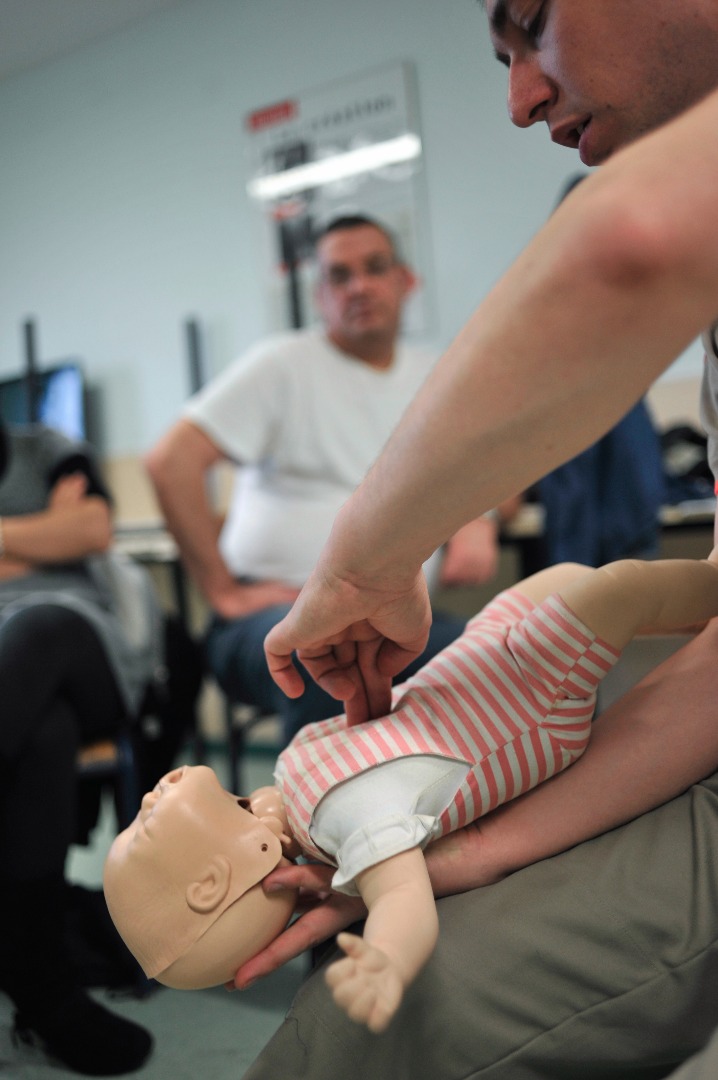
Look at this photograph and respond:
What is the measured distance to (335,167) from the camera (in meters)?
2.64

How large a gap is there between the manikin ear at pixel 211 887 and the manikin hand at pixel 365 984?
0.61 ft

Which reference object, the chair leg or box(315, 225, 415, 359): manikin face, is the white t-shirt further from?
the chair leg

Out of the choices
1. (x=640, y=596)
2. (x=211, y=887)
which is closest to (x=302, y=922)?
(x=211, y=887)

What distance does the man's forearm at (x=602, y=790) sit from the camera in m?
0.56

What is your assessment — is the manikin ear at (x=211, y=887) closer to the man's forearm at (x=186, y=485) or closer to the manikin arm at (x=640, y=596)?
the manikin arm at (x=640, y=596)

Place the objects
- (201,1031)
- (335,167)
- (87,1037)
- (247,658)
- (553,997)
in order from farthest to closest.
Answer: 1. (335,167)
2. (247,658)
3. (87,1037)
4. (201,1031)
5. (553,997)

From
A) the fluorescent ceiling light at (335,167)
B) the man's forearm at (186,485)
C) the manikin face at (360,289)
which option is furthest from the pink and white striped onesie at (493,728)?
the fluorescent ceiling light at (335,167)

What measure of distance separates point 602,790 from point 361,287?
1.43m

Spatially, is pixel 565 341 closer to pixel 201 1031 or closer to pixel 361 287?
pixel 201 1031

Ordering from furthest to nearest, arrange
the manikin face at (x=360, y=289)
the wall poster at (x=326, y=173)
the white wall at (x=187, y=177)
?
the wall poster at (x=326, y=173)
the manikin face at (x=360, y=289)
the white wall at (x=187, y=177)

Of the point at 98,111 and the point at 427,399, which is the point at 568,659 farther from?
the point at 98,111

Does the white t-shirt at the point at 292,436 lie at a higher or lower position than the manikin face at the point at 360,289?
lower

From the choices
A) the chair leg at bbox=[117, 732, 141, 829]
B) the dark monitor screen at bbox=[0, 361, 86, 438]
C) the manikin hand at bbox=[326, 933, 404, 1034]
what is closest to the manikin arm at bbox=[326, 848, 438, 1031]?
the manikin hand at bbox=[326, 933, 404, 1034]

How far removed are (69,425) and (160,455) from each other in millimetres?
1566
